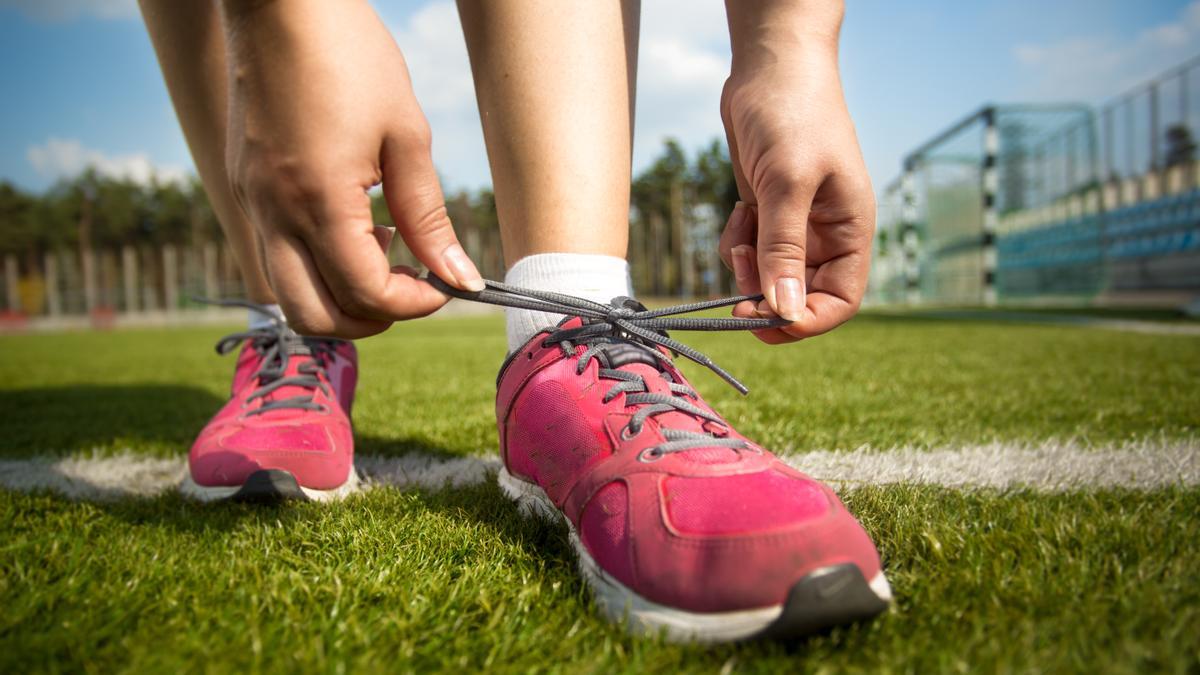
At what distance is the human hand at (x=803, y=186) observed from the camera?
0.81 metres

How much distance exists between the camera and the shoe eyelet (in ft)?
2.54

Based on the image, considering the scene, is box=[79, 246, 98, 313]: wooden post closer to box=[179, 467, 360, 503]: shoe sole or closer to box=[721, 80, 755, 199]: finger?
box=[179, 467, 360, 503]: shoe sole

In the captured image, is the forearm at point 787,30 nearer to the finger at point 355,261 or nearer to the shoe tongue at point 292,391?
the finger at point 355,261

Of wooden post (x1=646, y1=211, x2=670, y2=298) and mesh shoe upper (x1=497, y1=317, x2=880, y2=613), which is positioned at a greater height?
wooden post (x1=646, y1=211, x2=670, y2=298)

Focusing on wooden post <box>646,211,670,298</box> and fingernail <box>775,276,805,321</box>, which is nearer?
fingernail <box>775,276,805,321</box>

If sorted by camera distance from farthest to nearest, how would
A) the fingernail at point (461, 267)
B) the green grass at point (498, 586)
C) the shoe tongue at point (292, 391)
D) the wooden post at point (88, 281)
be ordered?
the wooden post at point (88, 281) → the shoe tongue at point (292, 391) → the fingernail at point (461, 267) → the green grass at point (498, 586)

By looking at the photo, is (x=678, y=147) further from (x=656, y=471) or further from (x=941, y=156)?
(x=656, y=471)

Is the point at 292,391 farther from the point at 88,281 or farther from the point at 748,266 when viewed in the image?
the point at 88,281

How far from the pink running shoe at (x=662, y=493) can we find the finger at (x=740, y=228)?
132mm

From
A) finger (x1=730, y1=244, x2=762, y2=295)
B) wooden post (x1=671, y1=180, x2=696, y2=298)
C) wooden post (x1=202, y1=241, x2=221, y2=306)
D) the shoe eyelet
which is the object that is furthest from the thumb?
wooden post (x1=202, y1=241, x2=221, y2=306)

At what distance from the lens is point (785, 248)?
32.0 inches

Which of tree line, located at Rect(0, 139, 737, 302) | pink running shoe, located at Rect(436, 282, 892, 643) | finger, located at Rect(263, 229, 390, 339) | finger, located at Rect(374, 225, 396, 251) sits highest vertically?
tree line, located at Rect(0, 139, 737, 302)

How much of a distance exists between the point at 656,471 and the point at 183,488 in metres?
0.97

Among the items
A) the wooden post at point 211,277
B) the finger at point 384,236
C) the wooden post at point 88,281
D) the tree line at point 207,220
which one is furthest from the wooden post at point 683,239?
the finger at point 384,236
